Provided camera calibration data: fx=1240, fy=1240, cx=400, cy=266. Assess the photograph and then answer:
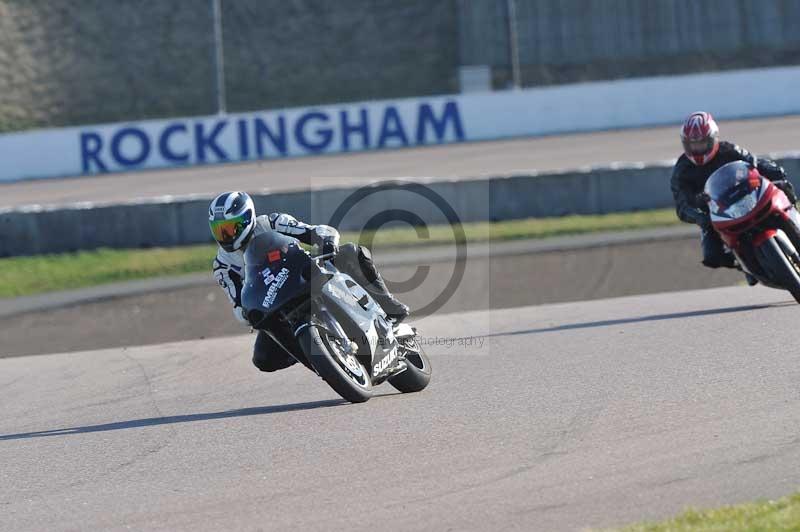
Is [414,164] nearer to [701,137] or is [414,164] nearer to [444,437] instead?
[701,137]

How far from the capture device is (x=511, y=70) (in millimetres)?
41469

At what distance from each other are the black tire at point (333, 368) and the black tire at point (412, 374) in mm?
425

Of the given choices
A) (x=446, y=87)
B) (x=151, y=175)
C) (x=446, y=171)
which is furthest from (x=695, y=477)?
(x=446, y=87)

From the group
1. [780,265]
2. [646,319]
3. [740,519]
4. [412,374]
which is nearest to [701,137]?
[780,265]

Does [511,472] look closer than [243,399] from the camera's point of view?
Yes

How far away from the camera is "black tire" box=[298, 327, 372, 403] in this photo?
23.7ft

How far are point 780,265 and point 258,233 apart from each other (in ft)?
14.2

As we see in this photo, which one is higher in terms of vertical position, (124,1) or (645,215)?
(124,1)

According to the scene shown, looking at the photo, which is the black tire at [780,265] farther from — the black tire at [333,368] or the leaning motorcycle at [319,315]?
the black tire at [333,368]

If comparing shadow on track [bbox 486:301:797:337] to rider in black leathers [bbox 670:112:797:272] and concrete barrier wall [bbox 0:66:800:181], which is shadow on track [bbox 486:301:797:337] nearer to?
rider in black leathers [bbox 670:112:797:272]

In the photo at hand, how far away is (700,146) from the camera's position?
10719 mm

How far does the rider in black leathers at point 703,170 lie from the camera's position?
10.6 m

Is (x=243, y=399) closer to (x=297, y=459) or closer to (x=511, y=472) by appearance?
(x=297, y=459)

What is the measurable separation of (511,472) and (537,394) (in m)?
1.93
